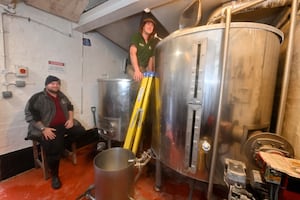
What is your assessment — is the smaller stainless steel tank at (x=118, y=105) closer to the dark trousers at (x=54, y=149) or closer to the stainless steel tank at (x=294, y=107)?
the dark trousers at (x=54, y=149)

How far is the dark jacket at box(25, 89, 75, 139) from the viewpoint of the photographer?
69.2 inches

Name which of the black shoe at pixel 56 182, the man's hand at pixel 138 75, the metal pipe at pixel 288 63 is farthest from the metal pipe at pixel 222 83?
the black shoe at pixel 56 182

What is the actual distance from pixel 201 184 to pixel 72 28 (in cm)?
272

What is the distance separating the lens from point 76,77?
251 cm

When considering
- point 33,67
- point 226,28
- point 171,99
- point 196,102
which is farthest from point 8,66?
point 226,28

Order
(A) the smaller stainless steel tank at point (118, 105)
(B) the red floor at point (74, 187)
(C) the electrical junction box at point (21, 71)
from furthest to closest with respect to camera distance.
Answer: (A) the smaller stainless steel tank at point (118, 105)
(C) the electrical junction box at point (21, 71)
(B) the red floor at point (74, 187)

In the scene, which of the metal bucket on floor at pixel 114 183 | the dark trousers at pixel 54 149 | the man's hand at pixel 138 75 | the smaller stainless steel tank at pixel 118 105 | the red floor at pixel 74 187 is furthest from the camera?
the smaller stainless steel tank at pixel 118 105

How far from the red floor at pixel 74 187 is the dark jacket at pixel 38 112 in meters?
0.50

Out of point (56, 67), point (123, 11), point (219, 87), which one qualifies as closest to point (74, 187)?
point (56, 67)

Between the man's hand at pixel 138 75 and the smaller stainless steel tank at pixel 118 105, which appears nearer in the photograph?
the man's hand at pixel 138 75

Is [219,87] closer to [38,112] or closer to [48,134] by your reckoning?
[48,134]

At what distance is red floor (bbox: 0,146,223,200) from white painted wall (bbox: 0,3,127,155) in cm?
41

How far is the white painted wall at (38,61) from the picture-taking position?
5.84 feet

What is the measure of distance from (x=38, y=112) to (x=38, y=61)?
27.1 inches
